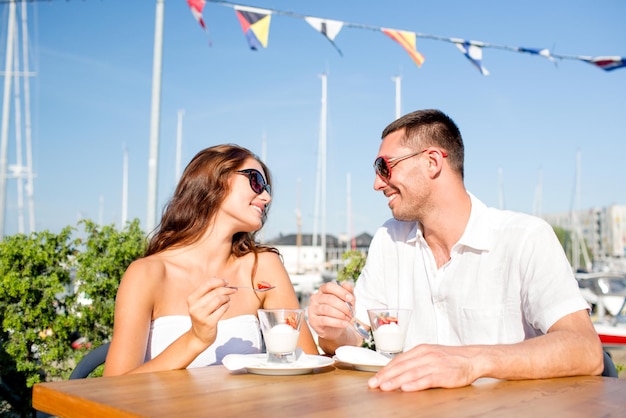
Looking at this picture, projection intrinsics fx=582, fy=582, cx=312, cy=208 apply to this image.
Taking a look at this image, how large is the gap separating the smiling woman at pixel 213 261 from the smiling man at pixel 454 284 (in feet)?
1.74

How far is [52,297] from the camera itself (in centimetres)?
417

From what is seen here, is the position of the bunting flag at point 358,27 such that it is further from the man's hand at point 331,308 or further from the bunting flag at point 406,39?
the man's hand at point 331,308

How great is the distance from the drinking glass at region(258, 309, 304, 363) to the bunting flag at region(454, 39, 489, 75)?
23.1 ft

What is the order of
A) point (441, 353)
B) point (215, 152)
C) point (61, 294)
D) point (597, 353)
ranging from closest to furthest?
point (441, 353), point (597, 353), point (215, 152), point (61, 294)

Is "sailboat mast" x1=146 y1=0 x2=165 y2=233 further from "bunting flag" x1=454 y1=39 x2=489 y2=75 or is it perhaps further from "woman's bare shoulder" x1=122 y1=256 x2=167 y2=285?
"bunting flag" x1=454 y1=39 x2=489 y2=75

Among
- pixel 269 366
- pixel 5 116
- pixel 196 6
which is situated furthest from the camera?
pixel 5 116

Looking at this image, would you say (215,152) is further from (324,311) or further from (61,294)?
(61,294)

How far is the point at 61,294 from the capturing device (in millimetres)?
4332

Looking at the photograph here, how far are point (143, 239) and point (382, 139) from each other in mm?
2511

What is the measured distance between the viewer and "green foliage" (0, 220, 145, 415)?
13.1 feet

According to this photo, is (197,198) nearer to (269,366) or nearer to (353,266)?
(269,366)

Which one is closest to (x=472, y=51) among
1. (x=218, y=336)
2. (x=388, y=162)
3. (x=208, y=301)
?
(x=388, y=162)

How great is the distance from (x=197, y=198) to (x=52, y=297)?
5.93 ft

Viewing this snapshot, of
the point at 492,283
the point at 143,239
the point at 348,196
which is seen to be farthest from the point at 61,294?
the point at 348,196
